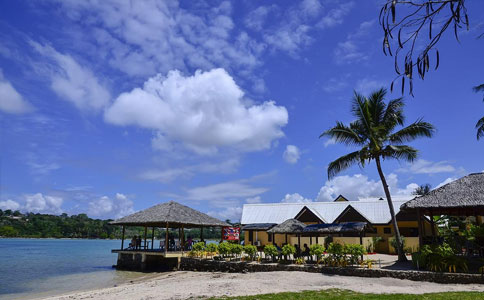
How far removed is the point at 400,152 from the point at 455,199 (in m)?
3.46

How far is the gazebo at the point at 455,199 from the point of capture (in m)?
15.4

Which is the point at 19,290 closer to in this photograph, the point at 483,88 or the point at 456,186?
the point at 456,186

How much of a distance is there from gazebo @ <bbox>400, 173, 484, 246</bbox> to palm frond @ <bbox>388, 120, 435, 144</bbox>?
9.49ft

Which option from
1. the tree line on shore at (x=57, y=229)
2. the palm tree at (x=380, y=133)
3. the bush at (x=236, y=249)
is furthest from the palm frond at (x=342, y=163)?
the tree line on shore at (x=57, y=229)

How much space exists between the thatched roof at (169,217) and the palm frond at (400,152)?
44.4ft

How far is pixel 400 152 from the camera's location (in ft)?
59.1

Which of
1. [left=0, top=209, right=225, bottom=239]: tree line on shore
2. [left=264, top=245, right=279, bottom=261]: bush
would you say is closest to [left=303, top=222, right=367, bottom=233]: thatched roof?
[left=264, top=245, right=279, bottom=261]: bush

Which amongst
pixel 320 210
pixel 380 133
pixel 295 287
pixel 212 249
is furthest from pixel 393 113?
pixel 320 210

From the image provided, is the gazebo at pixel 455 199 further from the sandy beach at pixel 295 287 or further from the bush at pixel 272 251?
the bush at pixel 272 251

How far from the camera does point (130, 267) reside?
2527 centimetres

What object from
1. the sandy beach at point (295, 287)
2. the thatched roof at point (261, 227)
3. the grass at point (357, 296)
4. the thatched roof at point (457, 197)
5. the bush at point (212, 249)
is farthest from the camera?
the thatched roof at point (261, 227)

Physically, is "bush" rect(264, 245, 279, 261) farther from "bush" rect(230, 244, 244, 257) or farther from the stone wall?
"bush" rect(230, 244, 244, 257)

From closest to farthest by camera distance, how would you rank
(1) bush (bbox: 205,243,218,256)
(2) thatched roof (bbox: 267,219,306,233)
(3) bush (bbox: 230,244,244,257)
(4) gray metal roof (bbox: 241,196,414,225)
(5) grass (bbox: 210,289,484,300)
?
(5) grass (bbox: 210,289,484,300) → (2) thatched roof (bbox: 267,219,306,233) → (3) bush (bbox: 230,244,244,257) → (1) bush (bbox: 205,243,218,256) → (4) gray metal roof (bbox: 241,196,414,225)

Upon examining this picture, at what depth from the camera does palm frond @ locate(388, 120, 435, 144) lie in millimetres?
17469
